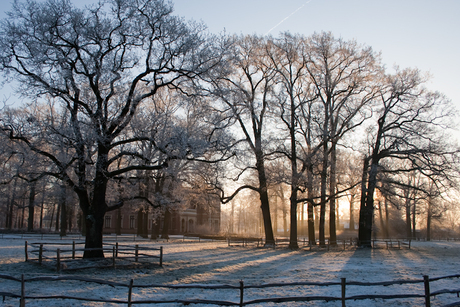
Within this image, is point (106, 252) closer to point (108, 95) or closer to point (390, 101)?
point (108, 95)

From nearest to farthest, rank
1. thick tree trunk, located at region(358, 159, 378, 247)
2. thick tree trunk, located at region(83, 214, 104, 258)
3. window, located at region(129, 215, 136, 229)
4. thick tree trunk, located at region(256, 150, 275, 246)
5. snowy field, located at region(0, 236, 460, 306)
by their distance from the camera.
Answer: snowy field, located at region(0, 236, 460, 306)
thick tree trunk, located at region(83, 214, 104, 258)
thick tree trunk, located at region(358, 159, 378, 247)
thick tree trunk, located at region(256, 150, 275, 246)
window, located at region(129, 215, 136, 229)

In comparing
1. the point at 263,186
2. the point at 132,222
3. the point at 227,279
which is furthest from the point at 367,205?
the point at 132,222

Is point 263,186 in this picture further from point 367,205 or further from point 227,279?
point 227,279

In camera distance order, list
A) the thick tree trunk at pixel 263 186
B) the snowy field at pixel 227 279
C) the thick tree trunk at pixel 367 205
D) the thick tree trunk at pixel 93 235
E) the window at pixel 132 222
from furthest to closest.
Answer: the window at pixel 132 222 → the thick tree trunk at pixel 263 186 → the thick tree trunk at pixel 367 205 → the thick tree trunk at pixel 93 235 → the snowy field at pixel 227 279

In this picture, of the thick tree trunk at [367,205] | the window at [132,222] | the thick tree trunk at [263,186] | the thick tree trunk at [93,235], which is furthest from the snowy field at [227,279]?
the window at [132,222]

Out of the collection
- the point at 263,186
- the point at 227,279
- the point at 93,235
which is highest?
the point at 263,186

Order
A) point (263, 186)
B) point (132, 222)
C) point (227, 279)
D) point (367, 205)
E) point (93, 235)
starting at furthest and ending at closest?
1. point (132, 222)
2. point (367, 205)
3. point (263, 186)
4. point (93, 235)
5. point (227, 279)

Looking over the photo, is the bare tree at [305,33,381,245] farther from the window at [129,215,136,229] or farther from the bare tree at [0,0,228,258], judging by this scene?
the window at [129,215,136,229]

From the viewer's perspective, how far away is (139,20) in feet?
59.6

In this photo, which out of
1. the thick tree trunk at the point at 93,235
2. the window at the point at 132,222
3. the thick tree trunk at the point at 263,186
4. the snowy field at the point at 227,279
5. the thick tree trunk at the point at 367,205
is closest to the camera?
the snowy field at the point at 227,279

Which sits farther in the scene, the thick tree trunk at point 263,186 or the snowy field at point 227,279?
the thick tree trunk at point 263,186

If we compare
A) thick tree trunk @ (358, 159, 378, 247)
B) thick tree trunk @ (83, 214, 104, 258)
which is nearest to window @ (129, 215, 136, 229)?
thick tree trunk @ (358, 159, 378, 247)

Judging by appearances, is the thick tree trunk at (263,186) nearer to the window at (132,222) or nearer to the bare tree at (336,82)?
the bare tree at (336,82)

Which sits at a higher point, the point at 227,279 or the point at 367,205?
the point at 367,205
